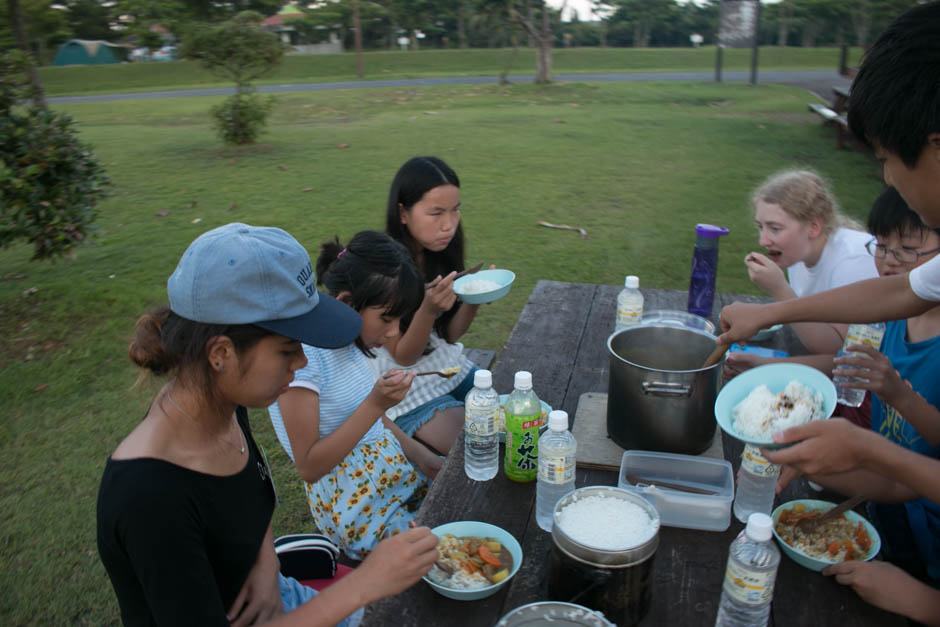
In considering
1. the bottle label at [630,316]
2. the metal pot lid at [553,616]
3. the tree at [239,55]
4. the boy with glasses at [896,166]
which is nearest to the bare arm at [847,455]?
the boy with glasses at [896,166]

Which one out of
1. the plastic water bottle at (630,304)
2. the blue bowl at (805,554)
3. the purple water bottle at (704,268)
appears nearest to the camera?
the blue bowl at (805,554)

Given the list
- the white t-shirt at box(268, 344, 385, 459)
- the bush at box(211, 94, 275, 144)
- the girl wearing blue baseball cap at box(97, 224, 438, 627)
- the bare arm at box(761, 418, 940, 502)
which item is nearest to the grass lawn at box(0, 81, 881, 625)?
the bush at box(211, 94, 275, 144)

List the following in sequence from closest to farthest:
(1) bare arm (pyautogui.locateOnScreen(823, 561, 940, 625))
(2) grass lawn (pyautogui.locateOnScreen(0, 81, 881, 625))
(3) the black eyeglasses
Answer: (1) bare arm (pyautogui.locateOnScreen(823, 561, 940, 625)), (3) the black eyeglasses, (2) grass lawn (pyautogui.locateOnScreen(0, 81, 881, 625))

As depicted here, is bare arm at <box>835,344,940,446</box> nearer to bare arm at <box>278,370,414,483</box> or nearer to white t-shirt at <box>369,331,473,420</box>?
bare arm at <box>278,370,414,483</box>

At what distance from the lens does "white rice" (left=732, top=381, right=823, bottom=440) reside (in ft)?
4.98

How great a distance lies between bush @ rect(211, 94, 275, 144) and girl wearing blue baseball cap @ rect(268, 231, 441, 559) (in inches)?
405

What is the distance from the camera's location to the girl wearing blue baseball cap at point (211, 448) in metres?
1.31

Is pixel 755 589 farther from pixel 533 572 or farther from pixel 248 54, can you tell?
pixel 248 54

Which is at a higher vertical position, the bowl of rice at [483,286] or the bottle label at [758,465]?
the bowl of rice at [483,286]

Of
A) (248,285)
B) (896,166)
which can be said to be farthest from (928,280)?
(248,285)

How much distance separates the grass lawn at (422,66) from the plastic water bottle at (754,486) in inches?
1074

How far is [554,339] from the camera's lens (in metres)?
2.78

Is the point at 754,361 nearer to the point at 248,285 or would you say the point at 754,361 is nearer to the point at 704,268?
the point at 704,268

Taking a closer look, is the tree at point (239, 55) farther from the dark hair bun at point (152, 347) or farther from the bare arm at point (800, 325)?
the dark hair bun at point (152, 347)
